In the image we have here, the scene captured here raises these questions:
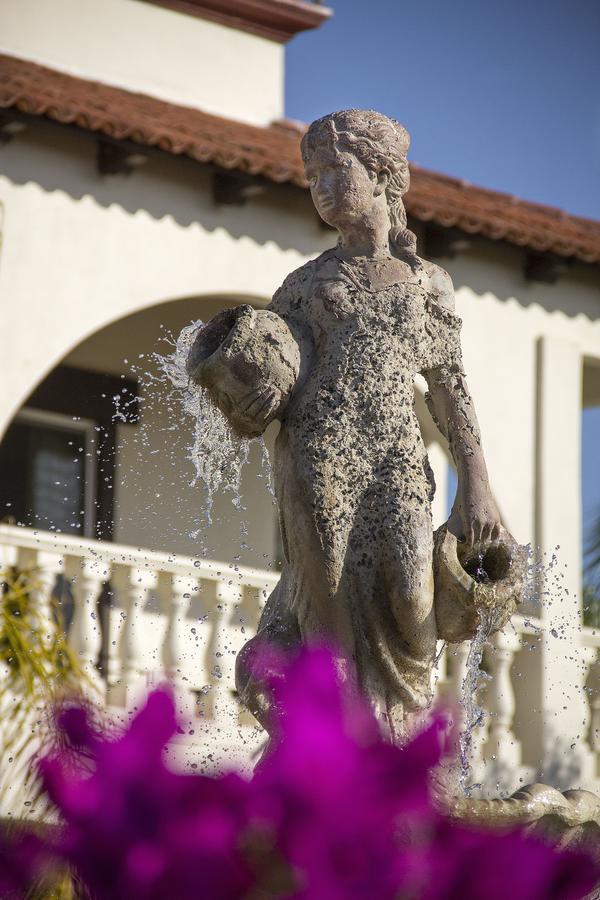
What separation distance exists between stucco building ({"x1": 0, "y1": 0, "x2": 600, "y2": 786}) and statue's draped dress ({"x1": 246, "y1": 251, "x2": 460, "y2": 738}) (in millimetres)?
4746

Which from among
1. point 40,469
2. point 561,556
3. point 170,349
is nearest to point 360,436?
point 561,556

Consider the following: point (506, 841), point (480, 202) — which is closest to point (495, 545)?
Answer: point (506, 841)

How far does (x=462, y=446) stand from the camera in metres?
4.73

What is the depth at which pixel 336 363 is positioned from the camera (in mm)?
4477

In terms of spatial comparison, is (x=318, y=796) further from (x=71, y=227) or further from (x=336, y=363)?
(x=71, y=227)

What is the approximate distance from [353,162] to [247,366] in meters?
0.67

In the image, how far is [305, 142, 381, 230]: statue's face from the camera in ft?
15.2

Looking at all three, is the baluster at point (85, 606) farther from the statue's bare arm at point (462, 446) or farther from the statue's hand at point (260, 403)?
the statue's hand at point (260, 403)

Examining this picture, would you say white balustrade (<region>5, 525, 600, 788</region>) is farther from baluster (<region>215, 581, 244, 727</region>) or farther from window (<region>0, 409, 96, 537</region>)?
window (<region>0, 409, 96, 537</region>)

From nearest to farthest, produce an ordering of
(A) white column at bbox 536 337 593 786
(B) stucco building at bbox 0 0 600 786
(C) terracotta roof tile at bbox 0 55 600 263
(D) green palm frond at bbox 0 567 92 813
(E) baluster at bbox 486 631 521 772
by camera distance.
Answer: (D) green palm frond at bbox 0 567 92 813, (B) stucco building at bbox 0 0 600 786, (E) baluster at bbox 486 631 521 772, (A) white column at bbox 536 337 593 786, (C) terracotta roof tile at bbox 0 55 600 263

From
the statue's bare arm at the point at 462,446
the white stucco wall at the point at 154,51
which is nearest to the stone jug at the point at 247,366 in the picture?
the statue's bare arm at the point at 462,446

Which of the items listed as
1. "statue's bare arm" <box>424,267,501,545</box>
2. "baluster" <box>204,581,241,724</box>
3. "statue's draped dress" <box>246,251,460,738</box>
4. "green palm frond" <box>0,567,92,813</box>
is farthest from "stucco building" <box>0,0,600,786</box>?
"statue's draped dress" <box>246,251,460,738</box>

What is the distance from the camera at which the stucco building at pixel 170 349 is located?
9.62 metres

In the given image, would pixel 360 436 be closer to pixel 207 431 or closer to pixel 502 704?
pixel 207 431
